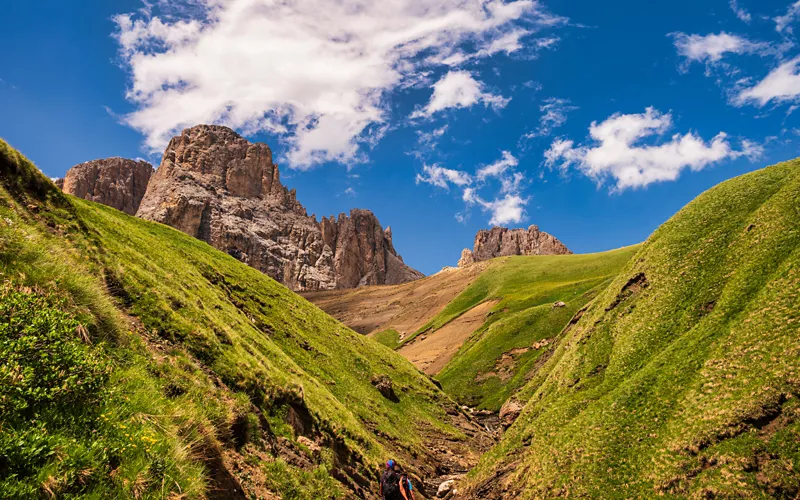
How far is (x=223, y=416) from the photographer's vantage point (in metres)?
15.6

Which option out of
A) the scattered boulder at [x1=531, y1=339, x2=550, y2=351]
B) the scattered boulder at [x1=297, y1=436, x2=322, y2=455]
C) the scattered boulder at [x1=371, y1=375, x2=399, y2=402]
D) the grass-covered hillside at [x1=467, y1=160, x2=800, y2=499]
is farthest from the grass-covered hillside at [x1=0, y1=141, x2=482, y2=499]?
the scattered boulder at [x1=531, y1=339, x2=550, y2=351]

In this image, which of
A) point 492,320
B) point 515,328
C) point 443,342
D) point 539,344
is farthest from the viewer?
point 443,342

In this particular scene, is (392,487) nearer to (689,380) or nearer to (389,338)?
(689,380)

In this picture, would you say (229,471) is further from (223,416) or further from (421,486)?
(421,486)

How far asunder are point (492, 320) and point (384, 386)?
6978 cm

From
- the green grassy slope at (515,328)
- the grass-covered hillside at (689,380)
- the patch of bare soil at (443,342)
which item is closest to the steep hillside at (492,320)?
the green grassy slope at (515,328)

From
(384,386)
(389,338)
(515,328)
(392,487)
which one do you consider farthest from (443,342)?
(392,487)

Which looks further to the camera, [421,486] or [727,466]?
[421,486]

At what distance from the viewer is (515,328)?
88.6 meters

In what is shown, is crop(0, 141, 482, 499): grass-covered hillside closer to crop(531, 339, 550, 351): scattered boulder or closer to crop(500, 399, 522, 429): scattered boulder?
crop(500, 399, 522, 429): scattered boulder

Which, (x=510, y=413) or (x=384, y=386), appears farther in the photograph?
(x=510, y=413)

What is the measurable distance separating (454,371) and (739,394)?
67.4 metres

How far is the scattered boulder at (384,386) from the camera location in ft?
153

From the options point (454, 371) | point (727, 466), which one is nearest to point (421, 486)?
point (727, 466)
